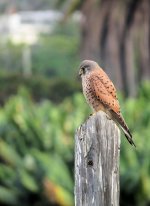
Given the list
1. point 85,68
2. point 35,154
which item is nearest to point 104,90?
point 85,68

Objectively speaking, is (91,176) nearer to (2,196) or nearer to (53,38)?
(2,196)

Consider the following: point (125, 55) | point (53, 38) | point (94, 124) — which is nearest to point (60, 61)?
point (53, 38)

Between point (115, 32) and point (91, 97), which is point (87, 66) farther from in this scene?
point (115, 32)

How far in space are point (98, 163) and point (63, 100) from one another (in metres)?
29.8

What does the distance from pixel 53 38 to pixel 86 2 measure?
40.2 meters

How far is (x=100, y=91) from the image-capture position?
5.04m

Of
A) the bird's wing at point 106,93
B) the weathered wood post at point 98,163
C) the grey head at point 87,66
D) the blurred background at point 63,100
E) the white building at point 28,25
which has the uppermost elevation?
the white building at point 28,25

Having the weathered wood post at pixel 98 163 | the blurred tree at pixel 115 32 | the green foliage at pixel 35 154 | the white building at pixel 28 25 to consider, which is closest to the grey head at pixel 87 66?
the weathered wood post at pixel 98 163

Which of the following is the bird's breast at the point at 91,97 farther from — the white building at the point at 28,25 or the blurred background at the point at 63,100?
the white building at the point at 28,25

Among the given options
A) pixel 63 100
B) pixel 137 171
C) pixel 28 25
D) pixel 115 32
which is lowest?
pixel 137 171

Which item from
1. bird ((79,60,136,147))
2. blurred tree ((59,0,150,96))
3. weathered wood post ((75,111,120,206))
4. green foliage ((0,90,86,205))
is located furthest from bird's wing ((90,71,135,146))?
blurred tree ((59,0,150,96))

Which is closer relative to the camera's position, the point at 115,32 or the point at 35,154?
the point at 35,154

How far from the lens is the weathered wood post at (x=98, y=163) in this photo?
4.08m

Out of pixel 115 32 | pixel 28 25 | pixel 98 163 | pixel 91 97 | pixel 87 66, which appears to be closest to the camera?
pixel 98 163
